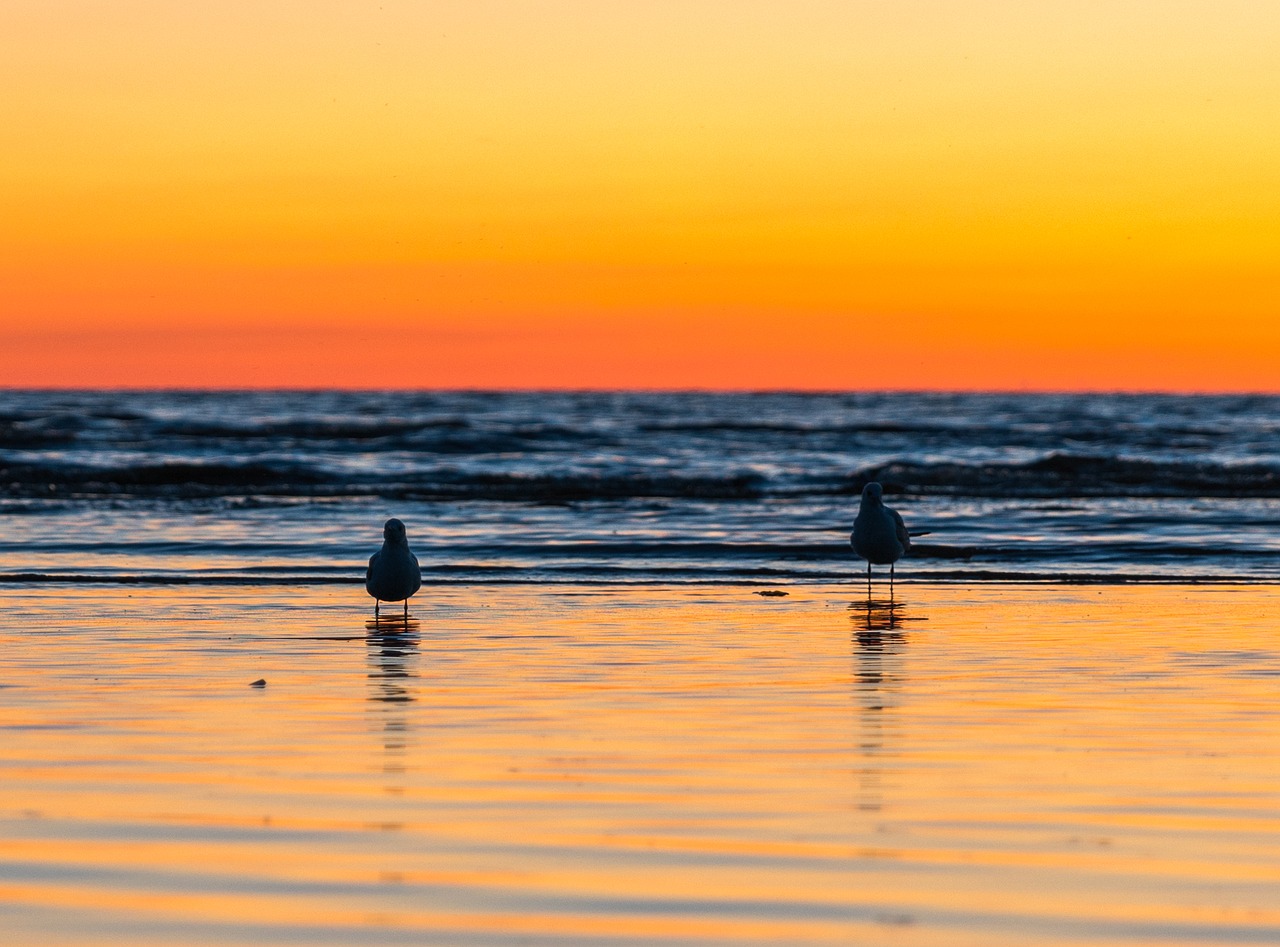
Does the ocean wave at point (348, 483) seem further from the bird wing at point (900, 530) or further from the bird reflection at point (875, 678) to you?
the bird reflection at point (875, 678)

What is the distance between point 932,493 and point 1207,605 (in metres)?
15.4

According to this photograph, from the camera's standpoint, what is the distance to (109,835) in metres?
5.57

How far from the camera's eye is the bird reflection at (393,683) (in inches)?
274

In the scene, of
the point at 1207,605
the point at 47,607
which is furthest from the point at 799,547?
the point at 47,607

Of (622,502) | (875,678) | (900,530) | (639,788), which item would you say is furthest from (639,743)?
(622,502)

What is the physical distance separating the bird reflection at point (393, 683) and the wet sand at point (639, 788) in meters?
0.03

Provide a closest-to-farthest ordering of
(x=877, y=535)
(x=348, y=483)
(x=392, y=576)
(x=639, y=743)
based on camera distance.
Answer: (x=639, y=743)
(x=392, y=576)
(x=877, y=535)
(x=348, y=483)

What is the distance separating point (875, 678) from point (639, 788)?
3.08m

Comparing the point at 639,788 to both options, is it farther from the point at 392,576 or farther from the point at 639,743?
the point at 392,576

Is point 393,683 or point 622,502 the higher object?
point 622,502

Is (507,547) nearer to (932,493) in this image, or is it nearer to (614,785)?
(932,493)

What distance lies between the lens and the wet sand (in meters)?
4.76

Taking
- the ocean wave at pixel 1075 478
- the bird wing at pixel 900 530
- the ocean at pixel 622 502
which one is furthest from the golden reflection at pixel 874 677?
the ocean wave at pixel 1075 478

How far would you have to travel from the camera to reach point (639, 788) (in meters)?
6.27
